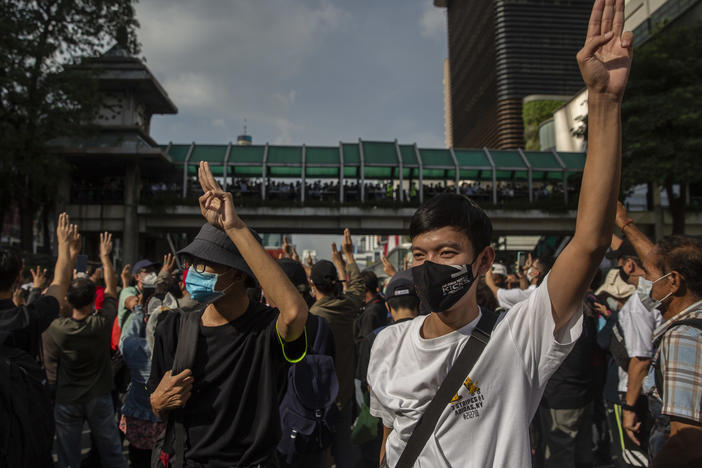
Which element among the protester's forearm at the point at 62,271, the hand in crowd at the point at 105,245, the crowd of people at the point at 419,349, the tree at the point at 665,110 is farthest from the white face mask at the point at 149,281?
the tree at the point at 665,110

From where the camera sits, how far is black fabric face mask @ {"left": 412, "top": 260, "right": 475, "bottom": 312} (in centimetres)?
Result: 172

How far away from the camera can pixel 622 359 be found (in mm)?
4160

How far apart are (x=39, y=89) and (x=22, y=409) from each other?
24308mm

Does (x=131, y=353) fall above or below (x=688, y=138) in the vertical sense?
below

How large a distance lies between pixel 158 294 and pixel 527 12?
8188 cm

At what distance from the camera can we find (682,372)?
6.53ft

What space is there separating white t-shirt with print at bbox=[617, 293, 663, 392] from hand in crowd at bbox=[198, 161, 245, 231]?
3460 mm

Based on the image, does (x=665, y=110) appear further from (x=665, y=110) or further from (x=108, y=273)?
(x=108, y=273)

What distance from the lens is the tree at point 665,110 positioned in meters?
22.5

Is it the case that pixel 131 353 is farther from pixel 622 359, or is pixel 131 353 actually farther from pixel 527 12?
pixel 527 12

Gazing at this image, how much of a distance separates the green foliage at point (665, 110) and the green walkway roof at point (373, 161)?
8426 millimetres

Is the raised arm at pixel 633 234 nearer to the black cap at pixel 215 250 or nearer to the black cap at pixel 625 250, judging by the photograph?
the black cap at pixel 625 250

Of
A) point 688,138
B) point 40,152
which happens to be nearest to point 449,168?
point 688,138

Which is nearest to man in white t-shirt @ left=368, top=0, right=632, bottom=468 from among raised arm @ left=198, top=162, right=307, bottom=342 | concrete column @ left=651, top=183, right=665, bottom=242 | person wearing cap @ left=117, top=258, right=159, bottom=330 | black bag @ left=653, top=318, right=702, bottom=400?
raised arm @ left=198, top=162, right=307, bottom=342
